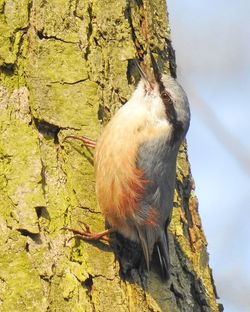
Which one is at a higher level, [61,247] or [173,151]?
[173,151]

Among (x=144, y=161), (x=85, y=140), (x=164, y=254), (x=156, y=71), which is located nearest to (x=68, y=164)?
(x=85, y=140)

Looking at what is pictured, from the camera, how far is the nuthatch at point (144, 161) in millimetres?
3881

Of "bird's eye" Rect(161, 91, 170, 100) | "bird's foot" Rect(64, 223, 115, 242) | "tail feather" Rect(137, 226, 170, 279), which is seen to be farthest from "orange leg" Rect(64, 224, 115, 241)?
"bird's eye" Rect(161, 91, 170, 100)

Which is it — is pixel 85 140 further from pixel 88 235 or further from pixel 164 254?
pixel 164 254

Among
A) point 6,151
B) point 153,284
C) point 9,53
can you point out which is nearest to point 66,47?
point 9,53

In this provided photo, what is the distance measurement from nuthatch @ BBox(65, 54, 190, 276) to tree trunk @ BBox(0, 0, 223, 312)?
0.23ft

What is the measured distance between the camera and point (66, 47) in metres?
3.86

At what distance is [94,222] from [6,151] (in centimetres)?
53

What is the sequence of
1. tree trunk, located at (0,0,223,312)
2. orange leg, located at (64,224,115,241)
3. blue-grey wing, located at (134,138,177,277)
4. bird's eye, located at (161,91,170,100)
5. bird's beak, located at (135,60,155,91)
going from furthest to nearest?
bird's eye, located at (161,91,170,100) → bird's beak, located at (135,60,155,91) → blue-grey wing, located at (134,138,177,277) → orange leg, located at (64,224,115,241) → tree trunk, located at (0,0,223,312)

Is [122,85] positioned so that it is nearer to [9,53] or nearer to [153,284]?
[9,53]

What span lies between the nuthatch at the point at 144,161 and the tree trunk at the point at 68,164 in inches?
2.8

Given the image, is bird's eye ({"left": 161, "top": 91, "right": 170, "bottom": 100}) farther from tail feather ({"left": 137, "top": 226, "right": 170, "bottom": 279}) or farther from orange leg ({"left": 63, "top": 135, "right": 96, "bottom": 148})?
tail feather ({"left": 137, "top": 226, "right": 170, "bottom": 279})

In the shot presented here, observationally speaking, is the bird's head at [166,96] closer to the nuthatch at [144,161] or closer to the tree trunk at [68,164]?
the nuthatch at [144,161]

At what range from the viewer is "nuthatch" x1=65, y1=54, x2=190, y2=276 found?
12.7 ft
